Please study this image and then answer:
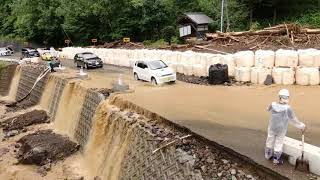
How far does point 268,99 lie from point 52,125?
50.4 feet

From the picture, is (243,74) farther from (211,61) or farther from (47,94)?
(47,94)

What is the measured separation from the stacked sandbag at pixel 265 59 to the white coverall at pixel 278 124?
13.2 meters

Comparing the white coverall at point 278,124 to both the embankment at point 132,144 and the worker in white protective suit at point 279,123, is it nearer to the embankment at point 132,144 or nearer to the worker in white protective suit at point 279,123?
the worker in white protective suit at point 279,123

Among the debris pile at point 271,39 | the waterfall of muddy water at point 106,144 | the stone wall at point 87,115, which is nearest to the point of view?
the waterfall of muddy water at point 106,144

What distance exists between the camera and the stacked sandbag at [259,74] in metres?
23.8

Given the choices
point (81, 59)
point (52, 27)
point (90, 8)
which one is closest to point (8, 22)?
point (52, 27)

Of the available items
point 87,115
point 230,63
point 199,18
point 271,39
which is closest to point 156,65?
point 230,63

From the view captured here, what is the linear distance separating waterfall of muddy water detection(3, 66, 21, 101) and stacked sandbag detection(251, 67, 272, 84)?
84.8 feet

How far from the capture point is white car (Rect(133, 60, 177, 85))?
26.2 m

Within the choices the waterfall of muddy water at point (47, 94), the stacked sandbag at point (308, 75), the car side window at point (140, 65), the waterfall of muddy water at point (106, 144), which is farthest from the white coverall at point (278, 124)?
the waterfall of muddy water at point (47, 94)

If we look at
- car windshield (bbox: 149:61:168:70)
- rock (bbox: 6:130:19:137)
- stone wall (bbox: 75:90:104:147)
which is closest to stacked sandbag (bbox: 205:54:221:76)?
car windshield (bbox: 149:61:168:70)

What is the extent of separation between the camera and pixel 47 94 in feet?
111

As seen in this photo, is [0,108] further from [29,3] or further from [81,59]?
[29,3]

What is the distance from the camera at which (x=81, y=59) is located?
38562mm
